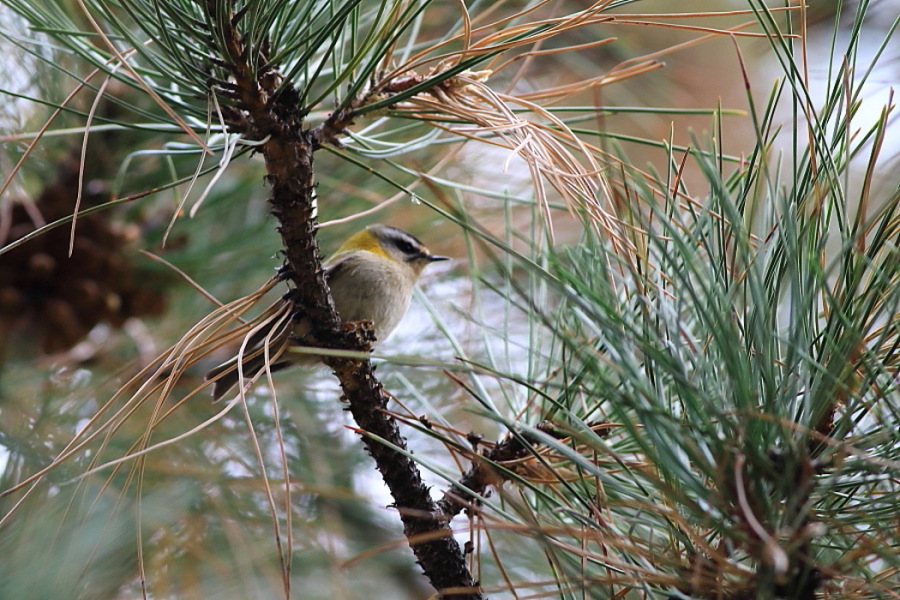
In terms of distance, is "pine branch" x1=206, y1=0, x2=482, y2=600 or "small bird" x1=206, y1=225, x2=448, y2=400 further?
"small bird" x1=206, y1=225, x2=448, y2=400

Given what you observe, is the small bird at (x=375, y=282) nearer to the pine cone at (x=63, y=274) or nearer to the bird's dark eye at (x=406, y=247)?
the bird's dark eye at (x=406, y=247)

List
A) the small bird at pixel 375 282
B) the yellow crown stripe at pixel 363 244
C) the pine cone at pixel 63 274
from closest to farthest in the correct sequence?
the pine cone at pixel 63 274 < the small bird at pixel 375 282 < the yellow crown stripe at pixel 363 244

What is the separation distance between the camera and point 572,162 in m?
0.99

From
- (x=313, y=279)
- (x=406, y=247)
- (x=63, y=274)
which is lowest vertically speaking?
(x=313, y=279)

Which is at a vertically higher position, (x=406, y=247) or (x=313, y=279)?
(x=406, y=247)

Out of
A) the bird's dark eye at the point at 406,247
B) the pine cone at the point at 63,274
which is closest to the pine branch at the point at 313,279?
the pine cone at the point at 63,274

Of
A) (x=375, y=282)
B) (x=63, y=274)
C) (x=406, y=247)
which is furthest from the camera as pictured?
(x=406, y=247)

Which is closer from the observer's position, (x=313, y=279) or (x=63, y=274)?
(x=313, y=279)

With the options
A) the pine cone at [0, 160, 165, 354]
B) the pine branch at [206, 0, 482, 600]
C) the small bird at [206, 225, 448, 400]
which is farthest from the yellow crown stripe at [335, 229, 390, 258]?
the pine branch at [206, 0, 482, 600]

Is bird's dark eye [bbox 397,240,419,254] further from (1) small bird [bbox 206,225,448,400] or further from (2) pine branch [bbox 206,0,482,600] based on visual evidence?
(2) pine branch [bbox 206,0,482,600]

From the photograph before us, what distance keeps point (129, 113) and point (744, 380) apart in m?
1.32

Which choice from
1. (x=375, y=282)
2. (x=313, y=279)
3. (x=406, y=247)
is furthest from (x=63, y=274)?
(x=313, y=279)

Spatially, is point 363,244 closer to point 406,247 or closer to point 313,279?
point 406,247

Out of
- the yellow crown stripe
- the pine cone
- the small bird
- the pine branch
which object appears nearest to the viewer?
the pine branch
